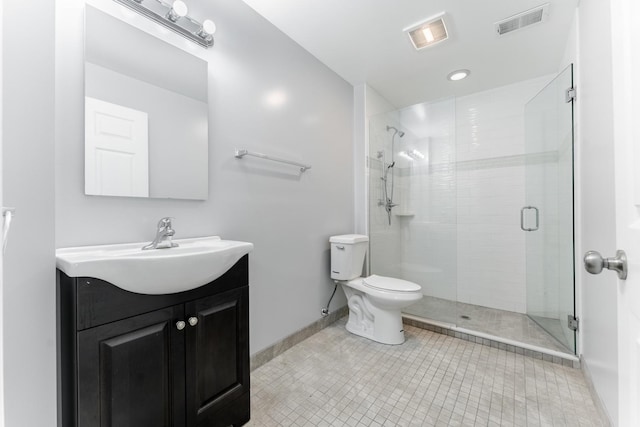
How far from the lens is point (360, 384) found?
1.64 m

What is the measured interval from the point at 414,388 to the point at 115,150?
1910mm

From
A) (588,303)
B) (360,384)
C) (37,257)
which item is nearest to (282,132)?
(37,257)

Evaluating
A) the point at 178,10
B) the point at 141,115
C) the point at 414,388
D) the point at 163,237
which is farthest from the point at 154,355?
the point at 178,10

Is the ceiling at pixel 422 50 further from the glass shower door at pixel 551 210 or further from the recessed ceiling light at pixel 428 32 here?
the glass shower door at pixel 551 210

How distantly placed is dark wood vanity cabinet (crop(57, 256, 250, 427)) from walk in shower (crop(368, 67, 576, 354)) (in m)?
1.66

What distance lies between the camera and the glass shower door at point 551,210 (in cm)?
195

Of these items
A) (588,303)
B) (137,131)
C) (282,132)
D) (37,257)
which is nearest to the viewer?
(37,257)

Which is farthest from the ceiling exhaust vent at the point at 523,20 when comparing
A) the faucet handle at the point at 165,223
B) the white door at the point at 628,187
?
the faucet handle at the point at 165,223

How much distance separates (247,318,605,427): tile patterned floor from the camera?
138 centimetres

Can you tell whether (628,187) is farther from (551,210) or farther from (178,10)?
(551,210)

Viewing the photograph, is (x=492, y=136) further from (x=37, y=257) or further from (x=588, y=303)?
(x=37, y=257)

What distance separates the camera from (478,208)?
286 centimetres

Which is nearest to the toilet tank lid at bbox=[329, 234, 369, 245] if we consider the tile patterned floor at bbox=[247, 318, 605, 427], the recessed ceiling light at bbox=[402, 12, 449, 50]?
the tile patterned floor at bbox=[247, 318, 605, 427]

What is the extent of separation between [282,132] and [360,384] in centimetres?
166
